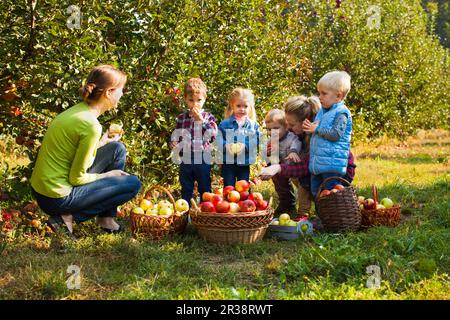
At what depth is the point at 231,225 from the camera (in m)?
4.22

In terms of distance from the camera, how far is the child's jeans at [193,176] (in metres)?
5.25

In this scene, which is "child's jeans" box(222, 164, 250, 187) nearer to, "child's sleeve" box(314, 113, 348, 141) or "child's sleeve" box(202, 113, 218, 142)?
"child's sleeve" box(202, 113, 218, 142)

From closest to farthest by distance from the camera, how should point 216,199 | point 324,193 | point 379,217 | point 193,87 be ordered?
point 216,199, point 324,193, point 379,217, point 193,87

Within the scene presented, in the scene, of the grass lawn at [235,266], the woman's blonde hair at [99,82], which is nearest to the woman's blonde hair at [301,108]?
the grass lawn at [235,266]

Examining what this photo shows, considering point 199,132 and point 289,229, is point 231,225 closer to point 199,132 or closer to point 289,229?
point 289,229

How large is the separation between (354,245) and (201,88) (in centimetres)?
195

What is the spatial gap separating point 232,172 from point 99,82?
175 cm

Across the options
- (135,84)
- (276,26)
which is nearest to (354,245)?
(135,84)

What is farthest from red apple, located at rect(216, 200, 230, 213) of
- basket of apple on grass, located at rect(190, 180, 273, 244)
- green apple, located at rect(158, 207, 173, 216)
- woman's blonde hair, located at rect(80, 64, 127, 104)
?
woman's blonde hair, located at rect(80, 64, 127, 104)

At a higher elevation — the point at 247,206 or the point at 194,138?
the point at 194,138

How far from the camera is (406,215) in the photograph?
5.45m

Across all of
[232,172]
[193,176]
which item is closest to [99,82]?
[193,176]

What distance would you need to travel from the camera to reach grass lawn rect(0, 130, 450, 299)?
3.17m
